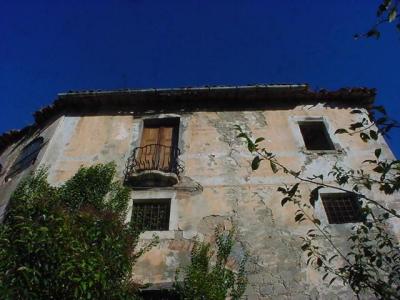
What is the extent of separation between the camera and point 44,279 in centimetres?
548

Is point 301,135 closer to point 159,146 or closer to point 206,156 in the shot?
point 206,156

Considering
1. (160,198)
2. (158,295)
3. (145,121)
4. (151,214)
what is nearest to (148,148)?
(145,121)

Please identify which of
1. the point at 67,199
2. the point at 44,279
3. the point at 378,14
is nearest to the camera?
the point at 378,14

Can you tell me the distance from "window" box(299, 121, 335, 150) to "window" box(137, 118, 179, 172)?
14.6 ft

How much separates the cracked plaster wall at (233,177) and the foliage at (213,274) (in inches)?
10.2

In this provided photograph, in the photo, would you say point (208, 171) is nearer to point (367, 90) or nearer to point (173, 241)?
point (173, 241)

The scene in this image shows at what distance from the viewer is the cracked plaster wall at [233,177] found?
28.5 feet

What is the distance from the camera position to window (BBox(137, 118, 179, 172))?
1141 centimetres

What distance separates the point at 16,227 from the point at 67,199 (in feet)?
11.8

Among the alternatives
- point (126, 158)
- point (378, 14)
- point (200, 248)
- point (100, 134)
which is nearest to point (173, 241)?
point (200, 248)

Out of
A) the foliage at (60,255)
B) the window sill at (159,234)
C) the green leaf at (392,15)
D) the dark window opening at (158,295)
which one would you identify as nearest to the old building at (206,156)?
the window sill at (159,234)

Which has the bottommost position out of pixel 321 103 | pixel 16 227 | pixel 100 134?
pixel 16 227

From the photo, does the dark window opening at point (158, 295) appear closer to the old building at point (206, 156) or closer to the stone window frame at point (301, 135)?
the old building at point (206, 156)

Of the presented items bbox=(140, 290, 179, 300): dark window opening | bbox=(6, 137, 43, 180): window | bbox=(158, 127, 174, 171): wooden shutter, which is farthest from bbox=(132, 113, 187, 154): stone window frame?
bbox=(140, 290, 179, 300): dark window opening
